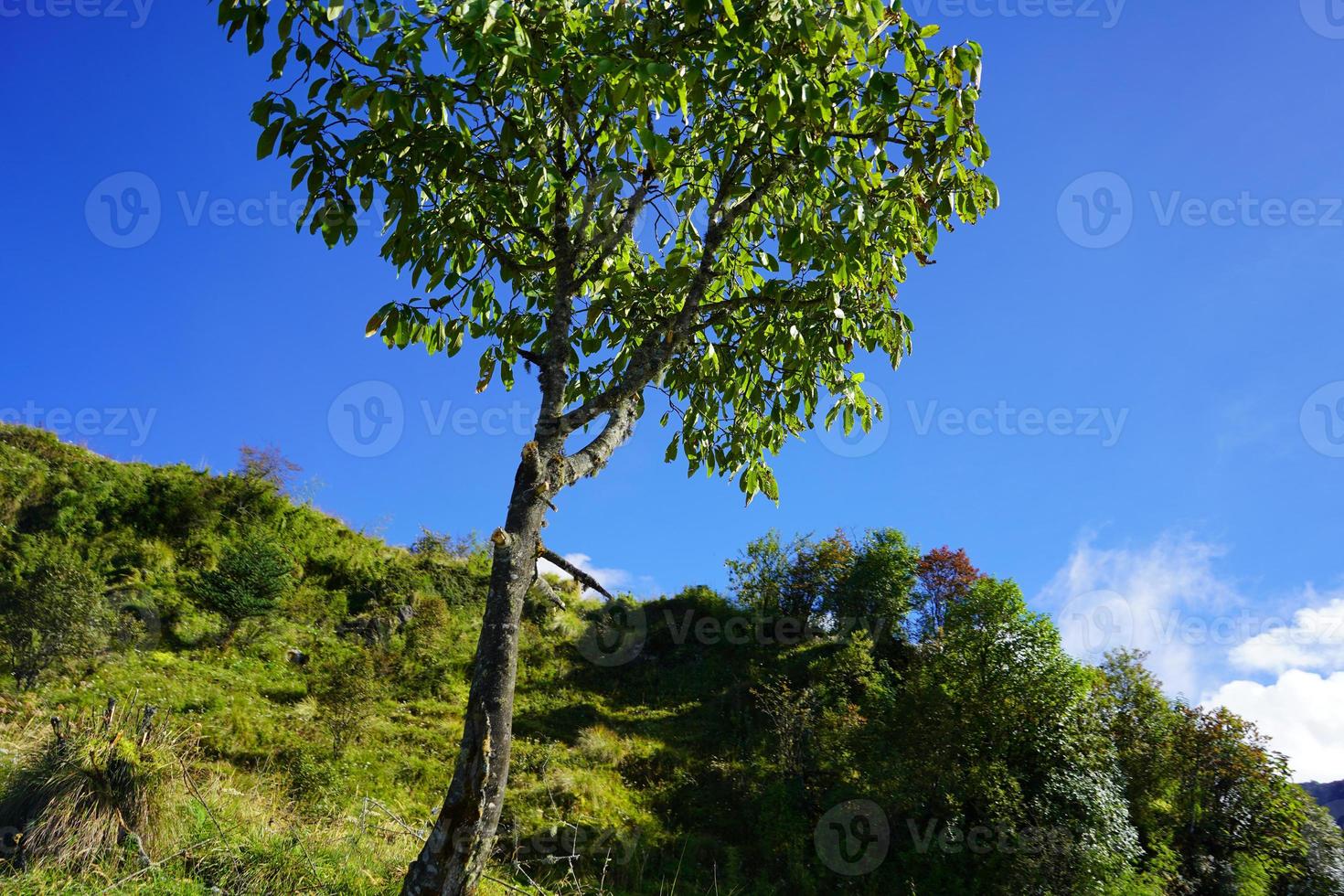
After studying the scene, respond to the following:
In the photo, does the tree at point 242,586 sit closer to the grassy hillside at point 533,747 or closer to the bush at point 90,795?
the grassy hillside at point 533,747

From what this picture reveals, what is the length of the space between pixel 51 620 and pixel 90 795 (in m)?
9.16

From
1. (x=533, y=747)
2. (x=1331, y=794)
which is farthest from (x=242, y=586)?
(x=1331, y=794)

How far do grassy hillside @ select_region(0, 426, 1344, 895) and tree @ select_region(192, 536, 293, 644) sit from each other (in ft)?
0.19

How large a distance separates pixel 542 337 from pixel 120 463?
70.1ft

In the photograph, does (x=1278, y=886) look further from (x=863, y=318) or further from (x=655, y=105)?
(x=655, y=105)

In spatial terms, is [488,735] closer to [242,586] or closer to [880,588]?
[242,586]

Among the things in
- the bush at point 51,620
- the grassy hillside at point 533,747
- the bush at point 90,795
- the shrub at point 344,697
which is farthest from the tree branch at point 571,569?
the bush at point 51,620

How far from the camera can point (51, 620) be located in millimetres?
11227

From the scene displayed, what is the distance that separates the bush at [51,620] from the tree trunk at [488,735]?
11.3m

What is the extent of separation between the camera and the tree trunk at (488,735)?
3.00 m

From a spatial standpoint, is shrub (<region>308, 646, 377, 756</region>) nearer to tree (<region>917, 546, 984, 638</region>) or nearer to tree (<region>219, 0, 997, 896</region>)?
tree (<region>219, 0, 997, 896</region>)

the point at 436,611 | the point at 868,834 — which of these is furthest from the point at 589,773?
the point at 436,611

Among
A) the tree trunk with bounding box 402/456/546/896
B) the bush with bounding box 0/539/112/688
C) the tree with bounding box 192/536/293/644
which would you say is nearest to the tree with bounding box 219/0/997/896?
the tree trunk with bounding box 402/456/546/896

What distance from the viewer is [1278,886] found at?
32.5 feet
